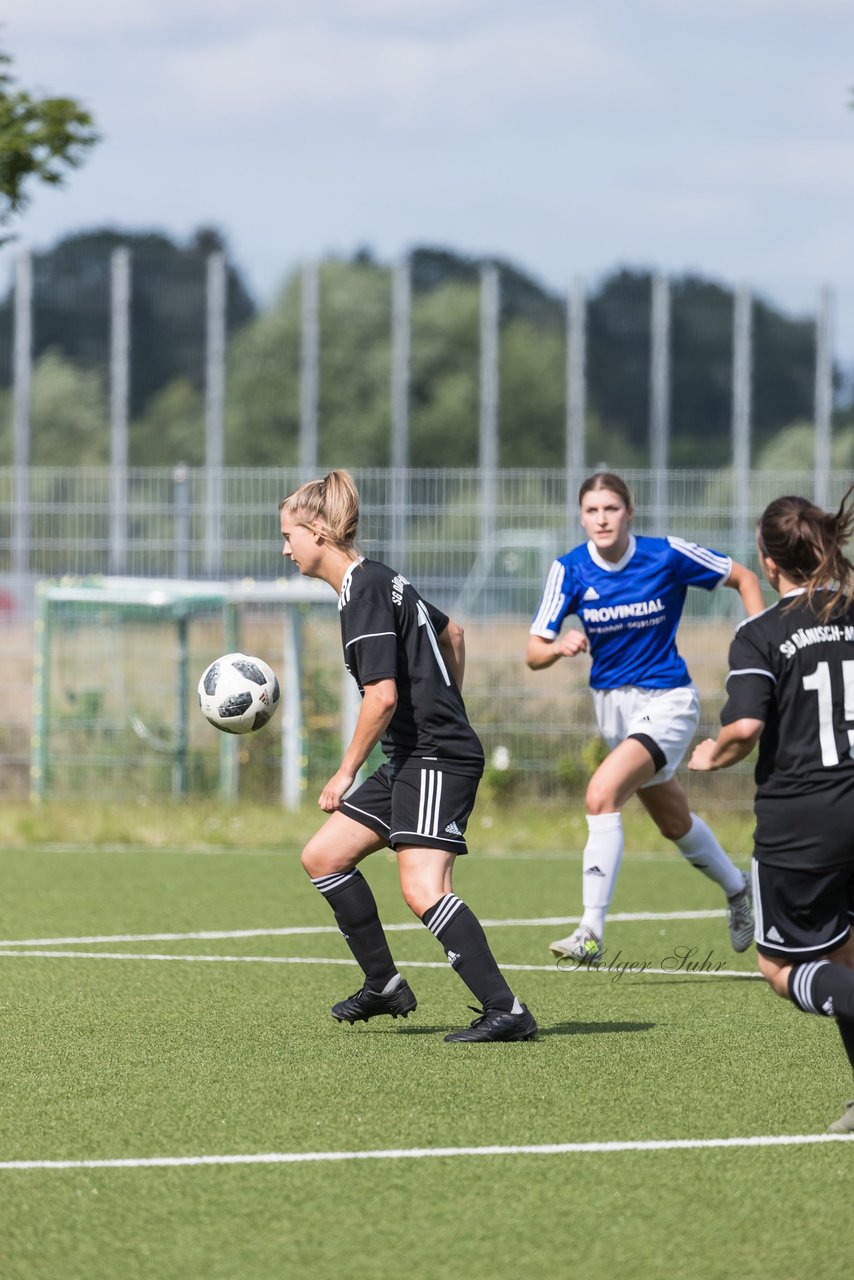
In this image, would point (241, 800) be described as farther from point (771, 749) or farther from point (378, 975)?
point (771, 749)

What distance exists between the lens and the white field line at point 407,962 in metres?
8.21

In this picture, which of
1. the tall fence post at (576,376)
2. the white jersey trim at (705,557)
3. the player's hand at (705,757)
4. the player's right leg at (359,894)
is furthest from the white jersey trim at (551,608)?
the tall fence post at (576,376)

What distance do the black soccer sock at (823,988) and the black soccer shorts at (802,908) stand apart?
1.7 inches

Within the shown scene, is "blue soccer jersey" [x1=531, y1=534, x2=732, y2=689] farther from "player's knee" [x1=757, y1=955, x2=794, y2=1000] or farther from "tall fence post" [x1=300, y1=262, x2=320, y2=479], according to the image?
"tall fence post" [x1=300, y1=262, x2=320, y2=479]

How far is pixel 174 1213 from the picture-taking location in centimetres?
424

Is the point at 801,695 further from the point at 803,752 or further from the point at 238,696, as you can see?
the point at 238,696

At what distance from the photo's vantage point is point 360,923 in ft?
21.7

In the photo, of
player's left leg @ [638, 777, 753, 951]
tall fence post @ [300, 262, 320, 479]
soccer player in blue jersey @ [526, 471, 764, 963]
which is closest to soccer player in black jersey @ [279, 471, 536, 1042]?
soccer player in blue jersey @ [526, 471, 764, 963]

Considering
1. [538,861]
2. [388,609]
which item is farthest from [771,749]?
[538,861]

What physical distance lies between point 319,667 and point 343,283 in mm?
37165

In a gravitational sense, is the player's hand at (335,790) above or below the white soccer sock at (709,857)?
above

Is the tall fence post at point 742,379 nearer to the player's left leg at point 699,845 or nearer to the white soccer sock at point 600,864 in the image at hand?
the player's left leg at point 699,845

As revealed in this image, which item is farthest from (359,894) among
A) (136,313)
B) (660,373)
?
(136,313)

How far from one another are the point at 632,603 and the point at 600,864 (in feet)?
3.83
